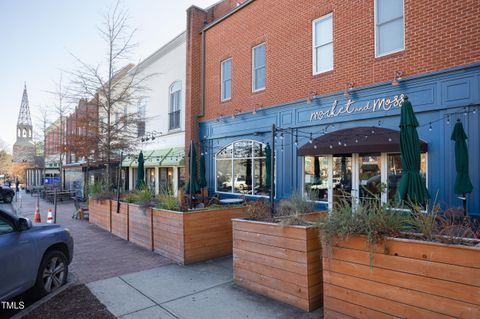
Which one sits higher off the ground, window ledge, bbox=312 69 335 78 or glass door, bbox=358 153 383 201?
window ledge, bbox=312 69 335 78

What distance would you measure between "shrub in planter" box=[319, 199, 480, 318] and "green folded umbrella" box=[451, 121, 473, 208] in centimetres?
313

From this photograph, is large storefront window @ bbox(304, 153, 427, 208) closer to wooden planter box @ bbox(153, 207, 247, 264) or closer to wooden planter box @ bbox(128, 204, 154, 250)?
wooden planter box @ bbox(153, 207, 247, 264)

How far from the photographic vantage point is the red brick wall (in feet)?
24.3

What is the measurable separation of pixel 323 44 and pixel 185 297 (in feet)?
27.4

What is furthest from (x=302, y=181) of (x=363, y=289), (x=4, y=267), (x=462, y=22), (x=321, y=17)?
(x=4, y=267)

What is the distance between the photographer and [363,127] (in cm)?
883

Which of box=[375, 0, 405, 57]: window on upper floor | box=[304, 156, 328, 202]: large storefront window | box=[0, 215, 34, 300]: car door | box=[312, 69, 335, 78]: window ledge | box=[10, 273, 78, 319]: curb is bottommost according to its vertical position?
box=[10, 273, 78, 319]: curb

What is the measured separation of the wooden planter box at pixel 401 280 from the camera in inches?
125

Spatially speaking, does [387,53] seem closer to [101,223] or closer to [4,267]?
[4,267]

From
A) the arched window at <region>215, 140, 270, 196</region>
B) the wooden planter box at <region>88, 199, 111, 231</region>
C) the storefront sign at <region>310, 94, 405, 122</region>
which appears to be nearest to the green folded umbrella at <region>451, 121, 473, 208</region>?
the storefront sign at <region>310, 94, 405, 122</region>

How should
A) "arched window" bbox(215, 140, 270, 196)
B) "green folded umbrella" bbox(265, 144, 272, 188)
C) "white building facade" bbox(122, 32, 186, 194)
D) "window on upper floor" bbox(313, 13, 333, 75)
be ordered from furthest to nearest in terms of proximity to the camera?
"white building facade" bbox(122, 32, 186, 194) → "arched window" bbox(215, 140, 270, 196) → "green folded umbrella" bbox(265, 144, 272, 188) → "window on upper floor" bbox(313, 13, 333, 75)

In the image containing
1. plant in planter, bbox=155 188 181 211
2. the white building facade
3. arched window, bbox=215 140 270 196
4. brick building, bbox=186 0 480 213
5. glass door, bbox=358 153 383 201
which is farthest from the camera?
the white building facade

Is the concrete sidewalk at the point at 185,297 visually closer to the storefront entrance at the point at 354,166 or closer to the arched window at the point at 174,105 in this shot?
the storefront entrance at the point at 354,166

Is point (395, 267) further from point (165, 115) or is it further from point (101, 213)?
point (165, 115)
